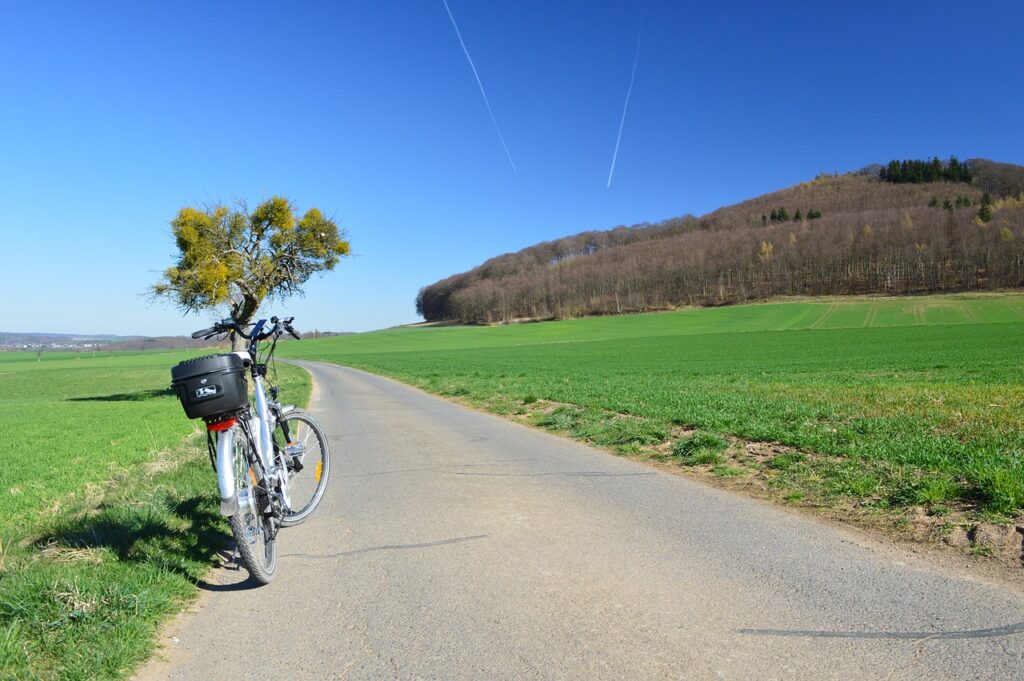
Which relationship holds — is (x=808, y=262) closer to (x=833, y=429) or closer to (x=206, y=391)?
(x=833, y=429)

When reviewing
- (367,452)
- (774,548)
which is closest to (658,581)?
(774,548)

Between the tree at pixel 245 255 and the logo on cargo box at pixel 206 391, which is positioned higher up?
the tree at pixel 245 255

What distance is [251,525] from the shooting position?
419 centimetres

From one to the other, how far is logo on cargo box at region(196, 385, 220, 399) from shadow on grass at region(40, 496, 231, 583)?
1291 millimetres

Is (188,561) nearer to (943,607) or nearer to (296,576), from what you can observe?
(296,576)

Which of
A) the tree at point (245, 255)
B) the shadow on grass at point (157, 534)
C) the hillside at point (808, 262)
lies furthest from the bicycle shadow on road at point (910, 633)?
the hillside at point (808, 262)

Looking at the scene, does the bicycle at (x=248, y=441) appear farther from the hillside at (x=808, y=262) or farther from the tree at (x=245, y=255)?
the hillside at (x=808, y=262)

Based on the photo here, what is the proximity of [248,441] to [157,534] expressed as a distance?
140 cm

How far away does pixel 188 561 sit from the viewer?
447 cm

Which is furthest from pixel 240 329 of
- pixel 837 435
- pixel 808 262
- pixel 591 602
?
pixel 808 262

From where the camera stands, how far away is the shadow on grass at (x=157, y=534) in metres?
4.50

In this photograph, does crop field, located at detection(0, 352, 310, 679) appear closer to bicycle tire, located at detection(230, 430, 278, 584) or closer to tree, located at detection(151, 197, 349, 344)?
bicycle tire, located at detection(230, 430, 278, 584)

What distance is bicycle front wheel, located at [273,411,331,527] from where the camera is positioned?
5480 millimetres

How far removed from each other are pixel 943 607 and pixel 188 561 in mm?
4879
